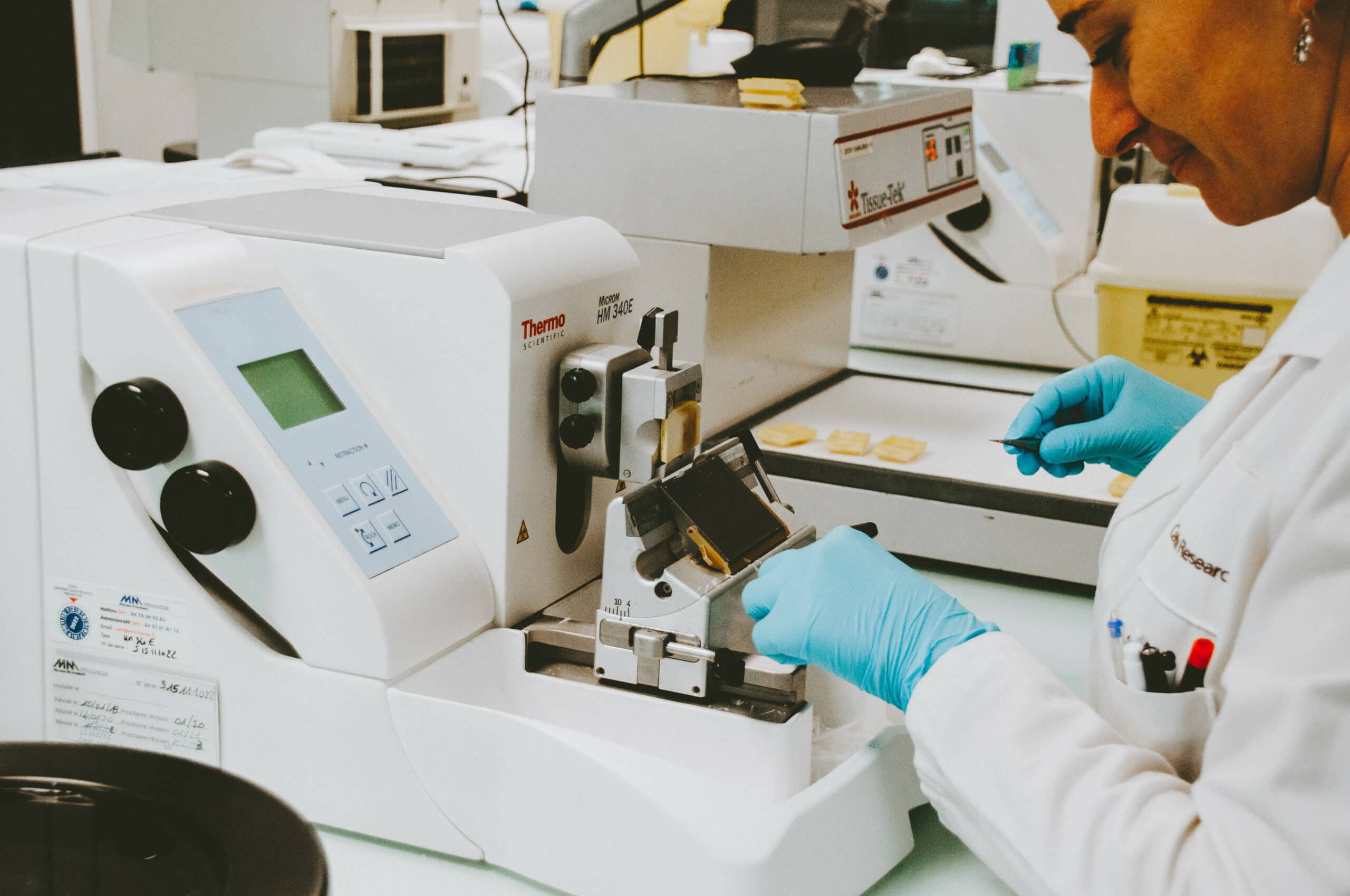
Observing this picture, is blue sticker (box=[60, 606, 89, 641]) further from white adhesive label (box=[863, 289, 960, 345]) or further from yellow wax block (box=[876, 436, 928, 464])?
white adhesive label (box=[863, 289, 960, 345])

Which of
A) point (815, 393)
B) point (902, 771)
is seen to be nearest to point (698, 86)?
point (815, 393)

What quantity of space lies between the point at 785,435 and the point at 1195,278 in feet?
2.36

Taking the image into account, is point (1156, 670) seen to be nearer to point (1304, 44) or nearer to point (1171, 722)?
point (1171, 722)

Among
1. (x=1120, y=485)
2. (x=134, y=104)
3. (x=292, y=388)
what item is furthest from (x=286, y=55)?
(x=134, y=104)

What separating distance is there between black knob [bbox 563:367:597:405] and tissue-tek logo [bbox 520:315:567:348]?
0.03m

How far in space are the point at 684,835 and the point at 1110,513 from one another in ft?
2.90

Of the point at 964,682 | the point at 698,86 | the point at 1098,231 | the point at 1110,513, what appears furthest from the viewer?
the point at 1098,231

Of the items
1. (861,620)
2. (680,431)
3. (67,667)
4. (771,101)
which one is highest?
(771,101)

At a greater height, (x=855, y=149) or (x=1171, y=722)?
(x=855, y=149)

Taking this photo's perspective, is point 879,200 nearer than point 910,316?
Yes

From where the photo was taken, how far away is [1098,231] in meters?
2.59

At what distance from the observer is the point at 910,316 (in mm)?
2482

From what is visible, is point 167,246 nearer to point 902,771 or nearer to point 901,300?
point 902,771

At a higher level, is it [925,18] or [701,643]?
[925,18]
